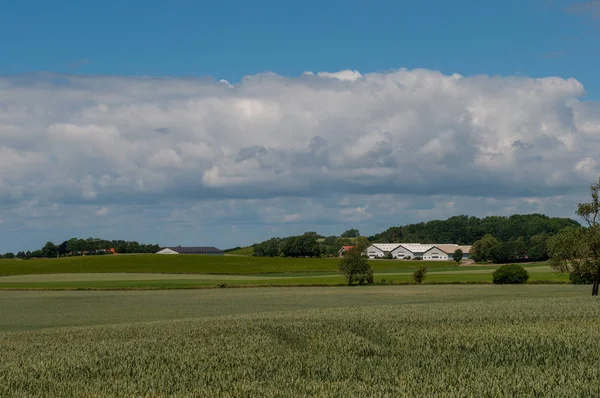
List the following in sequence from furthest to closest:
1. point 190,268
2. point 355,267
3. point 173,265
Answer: point 173,265, point 190,268, point 355,267

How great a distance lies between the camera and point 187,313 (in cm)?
5191

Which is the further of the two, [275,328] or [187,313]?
[187,313]

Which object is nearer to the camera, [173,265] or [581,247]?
[581,247]

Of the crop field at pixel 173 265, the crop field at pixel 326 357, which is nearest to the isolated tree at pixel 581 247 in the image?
the crop field at pixel 326 357

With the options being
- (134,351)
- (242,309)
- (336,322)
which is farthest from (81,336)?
(242,309)

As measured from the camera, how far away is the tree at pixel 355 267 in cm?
9788

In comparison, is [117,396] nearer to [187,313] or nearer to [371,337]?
[371,337]

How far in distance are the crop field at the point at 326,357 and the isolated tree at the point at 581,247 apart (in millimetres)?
26854

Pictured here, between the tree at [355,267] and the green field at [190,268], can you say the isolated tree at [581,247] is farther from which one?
the green field at [190,268]

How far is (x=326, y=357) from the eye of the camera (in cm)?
2134

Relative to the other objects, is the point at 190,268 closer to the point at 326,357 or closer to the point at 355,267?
the point at 355,267

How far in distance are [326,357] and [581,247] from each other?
147 feet

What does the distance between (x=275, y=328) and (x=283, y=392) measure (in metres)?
11.2

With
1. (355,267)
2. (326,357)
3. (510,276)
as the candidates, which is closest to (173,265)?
(355,267)
